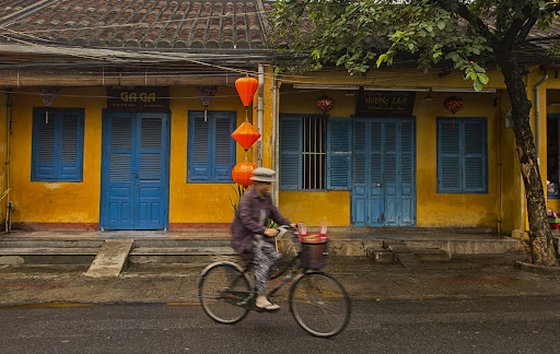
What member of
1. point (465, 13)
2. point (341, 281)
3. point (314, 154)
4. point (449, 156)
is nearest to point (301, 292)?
point (341, 281)

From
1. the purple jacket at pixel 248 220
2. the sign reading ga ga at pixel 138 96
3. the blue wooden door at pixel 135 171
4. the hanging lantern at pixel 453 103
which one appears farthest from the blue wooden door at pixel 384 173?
the purple jacket at pixel 248 220

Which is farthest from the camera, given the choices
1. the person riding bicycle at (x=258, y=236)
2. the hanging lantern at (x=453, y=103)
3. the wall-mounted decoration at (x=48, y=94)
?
the hanging lantern at (x=453, y=103)

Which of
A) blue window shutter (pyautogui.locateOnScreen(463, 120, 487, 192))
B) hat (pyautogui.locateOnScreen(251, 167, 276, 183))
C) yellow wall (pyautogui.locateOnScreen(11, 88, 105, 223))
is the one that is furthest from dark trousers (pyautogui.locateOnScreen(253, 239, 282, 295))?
blue window shutter (pyautogui.locateOnScreen(463, 120, 487, 192))

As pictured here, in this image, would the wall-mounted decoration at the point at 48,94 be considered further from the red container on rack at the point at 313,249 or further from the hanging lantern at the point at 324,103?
the red container on rack at the point at 313,249

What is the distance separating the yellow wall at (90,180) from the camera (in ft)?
32.1

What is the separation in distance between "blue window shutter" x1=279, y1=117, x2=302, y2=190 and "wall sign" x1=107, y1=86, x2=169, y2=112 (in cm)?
275

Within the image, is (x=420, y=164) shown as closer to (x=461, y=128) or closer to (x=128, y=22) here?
(x=461, y=128)

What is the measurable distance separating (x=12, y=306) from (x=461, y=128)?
384 inches

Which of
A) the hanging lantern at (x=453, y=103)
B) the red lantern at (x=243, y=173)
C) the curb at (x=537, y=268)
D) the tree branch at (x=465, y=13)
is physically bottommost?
the curb at (x=537, y=268)

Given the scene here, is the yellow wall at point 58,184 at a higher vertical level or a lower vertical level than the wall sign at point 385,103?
lower

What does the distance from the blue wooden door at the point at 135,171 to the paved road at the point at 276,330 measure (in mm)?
4227

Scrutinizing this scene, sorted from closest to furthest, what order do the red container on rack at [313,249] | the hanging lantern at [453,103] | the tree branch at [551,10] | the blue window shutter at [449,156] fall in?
1. the red container on rack at [313,249]
2. the tree branch at [551,10]
3. the hanging lantern at [453,103]
4. the blue window shutter at [449,156]

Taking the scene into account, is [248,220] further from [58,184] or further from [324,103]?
[58,184]

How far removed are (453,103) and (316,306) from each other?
743 centimetres
